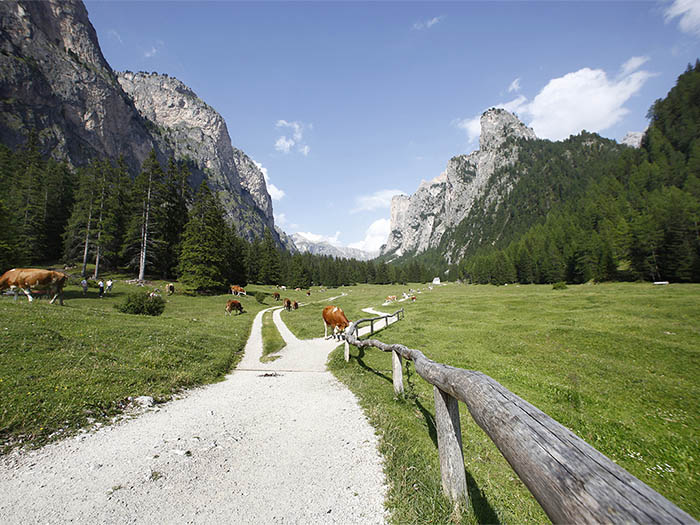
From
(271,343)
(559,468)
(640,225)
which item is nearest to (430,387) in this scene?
(559,468)

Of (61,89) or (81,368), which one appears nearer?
(81,368)

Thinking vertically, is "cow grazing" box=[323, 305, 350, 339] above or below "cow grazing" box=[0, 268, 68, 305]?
below

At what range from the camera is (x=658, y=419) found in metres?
8.62

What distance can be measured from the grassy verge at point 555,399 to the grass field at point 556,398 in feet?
0.11

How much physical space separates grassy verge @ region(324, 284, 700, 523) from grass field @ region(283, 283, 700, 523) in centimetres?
3

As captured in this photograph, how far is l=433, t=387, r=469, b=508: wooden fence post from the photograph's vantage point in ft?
13.4

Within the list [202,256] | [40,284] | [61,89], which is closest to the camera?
[40,284]

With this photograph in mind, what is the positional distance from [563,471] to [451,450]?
2.79 meters

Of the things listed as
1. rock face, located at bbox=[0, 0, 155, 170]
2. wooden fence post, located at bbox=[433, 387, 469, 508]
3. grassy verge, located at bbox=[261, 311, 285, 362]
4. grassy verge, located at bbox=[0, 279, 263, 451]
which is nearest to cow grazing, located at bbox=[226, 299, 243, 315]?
grassy verge, located at bbox=[261, 311, 285, 362]

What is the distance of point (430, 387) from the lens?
36.4 feet

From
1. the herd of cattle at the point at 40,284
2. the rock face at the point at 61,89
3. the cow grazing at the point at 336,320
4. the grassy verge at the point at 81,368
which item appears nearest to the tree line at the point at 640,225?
the cow grazing at the point at 336,320

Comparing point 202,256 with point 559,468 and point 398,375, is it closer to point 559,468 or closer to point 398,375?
point 398,375

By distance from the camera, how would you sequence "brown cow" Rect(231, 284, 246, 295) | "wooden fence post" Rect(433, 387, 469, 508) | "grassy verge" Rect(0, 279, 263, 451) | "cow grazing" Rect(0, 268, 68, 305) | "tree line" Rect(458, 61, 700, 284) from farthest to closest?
"tree line" Rect(458, 61, 700, 284) → "brown cow" Rect(231, 284, 246, 295) → "cow grazing" Rect(0, 268, 68, 305) → "grassy verge" Rect(0, 279, 263, 451) → "wooden fence post" Rect(433, 387, 469, 508)

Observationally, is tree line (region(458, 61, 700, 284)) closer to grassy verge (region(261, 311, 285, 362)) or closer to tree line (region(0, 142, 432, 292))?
grassy verge (region(261, 311, 285, 362))
